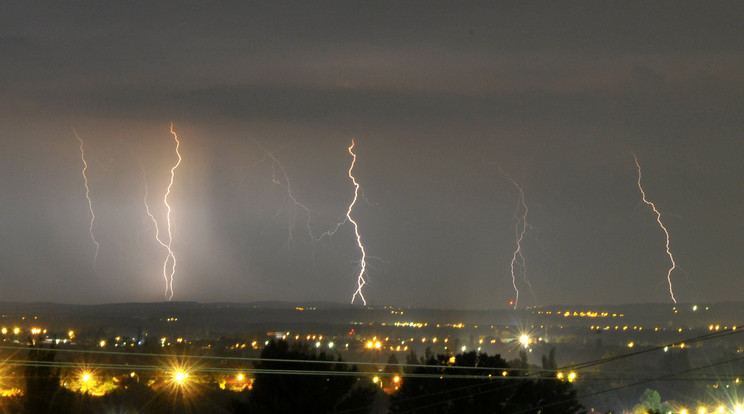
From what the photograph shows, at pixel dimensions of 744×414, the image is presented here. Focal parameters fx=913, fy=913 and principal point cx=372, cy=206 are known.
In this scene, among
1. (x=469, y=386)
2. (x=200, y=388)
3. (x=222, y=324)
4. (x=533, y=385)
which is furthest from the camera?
(x=222, y=324)

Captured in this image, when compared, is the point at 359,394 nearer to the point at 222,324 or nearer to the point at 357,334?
the point at 357,334

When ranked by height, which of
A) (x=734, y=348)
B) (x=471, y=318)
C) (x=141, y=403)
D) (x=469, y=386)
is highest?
(x=471, y=318)

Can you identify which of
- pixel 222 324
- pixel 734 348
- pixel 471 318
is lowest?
pixel 734 348

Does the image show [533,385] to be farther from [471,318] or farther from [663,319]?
[471,318]

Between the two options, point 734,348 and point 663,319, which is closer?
point 734,348

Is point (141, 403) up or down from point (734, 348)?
down

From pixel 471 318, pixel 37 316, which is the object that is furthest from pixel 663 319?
pixel 37 316

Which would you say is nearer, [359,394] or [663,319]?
[359,394]

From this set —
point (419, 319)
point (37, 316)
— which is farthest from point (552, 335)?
point (37, 316)

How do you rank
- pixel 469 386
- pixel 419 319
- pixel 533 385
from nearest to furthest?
pixel 469 386
pixel 533 385
pixel 419 319
